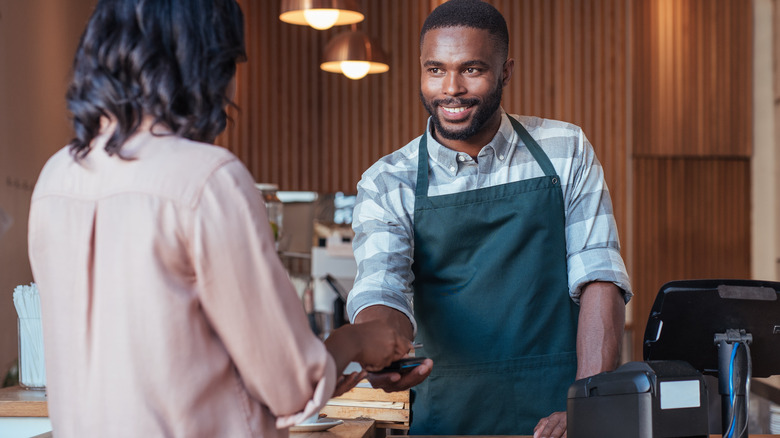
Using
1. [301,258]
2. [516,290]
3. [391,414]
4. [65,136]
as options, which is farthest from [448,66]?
[301,258]

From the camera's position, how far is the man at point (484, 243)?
1830 mm

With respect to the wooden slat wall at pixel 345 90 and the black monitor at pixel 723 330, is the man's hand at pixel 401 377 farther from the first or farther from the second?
the wooden slat wall at pixel 345 90

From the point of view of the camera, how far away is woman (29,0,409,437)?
35.2 inches

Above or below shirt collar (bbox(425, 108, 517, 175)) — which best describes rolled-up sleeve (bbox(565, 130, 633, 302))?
below

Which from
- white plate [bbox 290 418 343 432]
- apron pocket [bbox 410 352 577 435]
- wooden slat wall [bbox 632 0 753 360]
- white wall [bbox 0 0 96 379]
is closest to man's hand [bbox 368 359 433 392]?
white plate [bbox 290 418 343 432]

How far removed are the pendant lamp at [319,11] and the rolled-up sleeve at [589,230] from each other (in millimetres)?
2397

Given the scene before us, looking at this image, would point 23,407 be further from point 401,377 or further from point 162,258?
point 162,258

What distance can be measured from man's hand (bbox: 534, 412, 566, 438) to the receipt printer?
212 millimetres

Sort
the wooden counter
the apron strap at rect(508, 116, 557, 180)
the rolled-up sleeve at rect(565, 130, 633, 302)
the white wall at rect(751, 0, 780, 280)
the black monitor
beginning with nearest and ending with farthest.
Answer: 1. the black monitor
2. the wooden counter
3. the rolled-up sleeve at rect(565, 130, 633, 302)
4. the apron strap at rect(508, 116, 557, 180)
5. the white wall at rect(751, 0, 780, 280)

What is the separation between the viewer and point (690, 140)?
22.3 feet

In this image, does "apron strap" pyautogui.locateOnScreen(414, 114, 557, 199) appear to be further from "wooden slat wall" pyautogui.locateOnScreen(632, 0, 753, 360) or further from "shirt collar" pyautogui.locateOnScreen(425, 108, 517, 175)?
"wooden slat wall" pyautogui.locateOnScreen(632, 0, 753, 360)

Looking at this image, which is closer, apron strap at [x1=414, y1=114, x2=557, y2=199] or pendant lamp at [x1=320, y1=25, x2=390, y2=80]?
apron strap at [x1=414, y1=114, x2=557, y2=199]

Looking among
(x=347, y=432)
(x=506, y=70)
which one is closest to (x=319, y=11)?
(x=506, y=70)

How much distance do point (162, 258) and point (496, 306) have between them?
108cm
